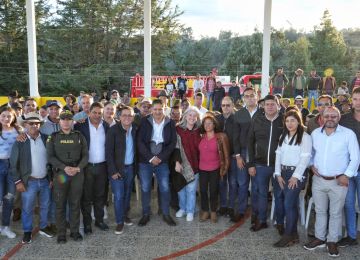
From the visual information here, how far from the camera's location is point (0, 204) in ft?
16.5

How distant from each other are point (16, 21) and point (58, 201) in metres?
25.1

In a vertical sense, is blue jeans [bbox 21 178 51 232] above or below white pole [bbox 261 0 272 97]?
below

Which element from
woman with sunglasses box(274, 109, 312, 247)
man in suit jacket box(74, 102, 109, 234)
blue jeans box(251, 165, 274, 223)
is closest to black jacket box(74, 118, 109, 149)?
man in suit jacket box(74, 102, 109, 234)

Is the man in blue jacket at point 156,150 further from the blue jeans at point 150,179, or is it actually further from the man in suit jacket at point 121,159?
the man in suit jacket at point 121,159

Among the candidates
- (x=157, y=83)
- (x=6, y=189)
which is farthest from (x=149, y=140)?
(x=157, y=83)

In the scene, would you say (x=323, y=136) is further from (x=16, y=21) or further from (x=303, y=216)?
(x=16, y=21)

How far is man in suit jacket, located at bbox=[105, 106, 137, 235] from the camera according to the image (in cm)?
479

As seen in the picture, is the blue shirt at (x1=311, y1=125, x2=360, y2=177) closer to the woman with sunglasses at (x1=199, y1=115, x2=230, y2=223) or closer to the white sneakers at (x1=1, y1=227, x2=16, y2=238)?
the woman with sunglasses at (x1=199, y1=115, x2=230, y2=223)

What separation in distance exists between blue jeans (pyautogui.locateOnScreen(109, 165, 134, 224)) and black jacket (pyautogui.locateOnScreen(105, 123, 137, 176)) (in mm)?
149

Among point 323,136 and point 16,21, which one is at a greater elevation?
point 16,21

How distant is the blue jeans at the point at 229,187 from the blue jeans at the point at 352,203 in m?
Result: 1.53

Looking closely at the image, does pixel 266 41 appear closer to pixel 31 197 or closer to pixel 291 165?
pixel 291 165

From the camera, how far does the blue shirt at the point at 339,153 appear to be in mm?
4105

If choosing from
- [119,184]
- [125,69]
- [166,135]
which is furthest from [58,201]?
[125,69]
